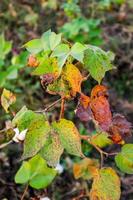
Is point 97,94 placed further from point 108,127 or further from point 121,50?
point 121,50

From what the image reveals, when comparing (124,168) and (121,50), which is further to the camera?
(121,50)

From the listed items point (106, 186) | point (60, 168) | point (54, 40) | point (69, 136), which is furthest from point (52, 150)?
point (60, 168)

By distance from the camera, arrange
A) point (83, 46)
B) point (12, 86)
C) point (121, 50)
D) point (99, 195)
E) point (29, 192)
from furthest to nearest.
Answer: point (121, 50) → point (12, 86) → point (29, 192) → point (99, 195) → point (83, 46)

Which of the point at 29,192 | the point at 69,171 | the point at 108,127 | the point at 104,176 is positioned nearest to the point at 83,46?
the point at 108,127

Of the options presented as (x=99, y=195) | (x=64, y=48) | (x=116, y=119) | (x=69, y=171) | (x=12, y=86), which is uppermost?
(x=64, y=48)

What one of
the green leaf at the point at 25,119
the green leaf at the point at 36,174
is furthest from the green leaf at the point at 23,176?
the green leaf at the point at 25,119

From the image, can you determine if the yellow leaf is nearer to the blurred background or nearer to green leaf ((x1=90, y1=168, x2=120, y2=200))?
green leaf ((x1=90, y1=168, x2=120, y2=200))

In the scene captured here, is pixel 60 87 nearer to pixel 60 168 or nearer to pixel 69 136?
pixel 69 136

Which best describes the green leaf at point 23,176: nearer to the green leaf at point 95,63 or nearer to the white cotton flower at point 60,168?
the white cotton flower at point 60,168
